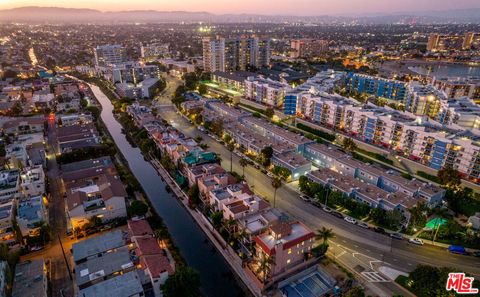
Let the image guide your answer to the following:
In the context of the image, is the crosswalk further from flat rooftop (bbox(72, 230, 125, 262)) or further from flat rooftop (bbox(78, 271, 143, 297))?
flat rooftop (bbox(72, 230, 125, 262))

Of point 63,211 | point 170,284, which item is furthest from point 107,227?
point 170,284

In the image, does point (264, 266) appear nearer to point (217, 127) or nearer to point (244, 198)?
point (244, 198)

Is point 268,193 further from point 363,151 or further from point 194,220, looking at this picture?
point 363,151

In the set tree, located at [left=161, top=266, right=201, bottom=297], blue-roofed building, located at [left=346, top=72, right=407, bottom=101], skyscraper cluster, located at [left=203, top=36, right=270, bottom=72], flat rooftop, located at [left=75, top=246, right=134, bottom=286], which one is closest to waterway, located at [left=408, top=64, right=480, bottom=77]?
blue-roofed building, located at [left=346, top=72, right=407, bottom=101]

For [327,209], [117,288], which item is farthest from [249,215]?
[117,288]

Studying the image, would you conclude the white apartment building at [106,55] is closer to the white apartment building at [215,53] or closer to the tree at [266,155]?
the white apartment building at [215,53]

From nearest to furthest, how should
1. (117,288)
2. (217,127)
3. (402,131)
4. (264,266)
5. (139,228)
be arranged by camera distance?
(117,288) < (264,266) < (139,228) < (402,131) < (217,127)

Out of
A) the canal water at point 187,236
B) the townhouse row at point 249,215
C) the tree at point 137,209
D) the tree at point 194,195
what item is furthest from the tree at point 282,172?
the tree at point 137,209
